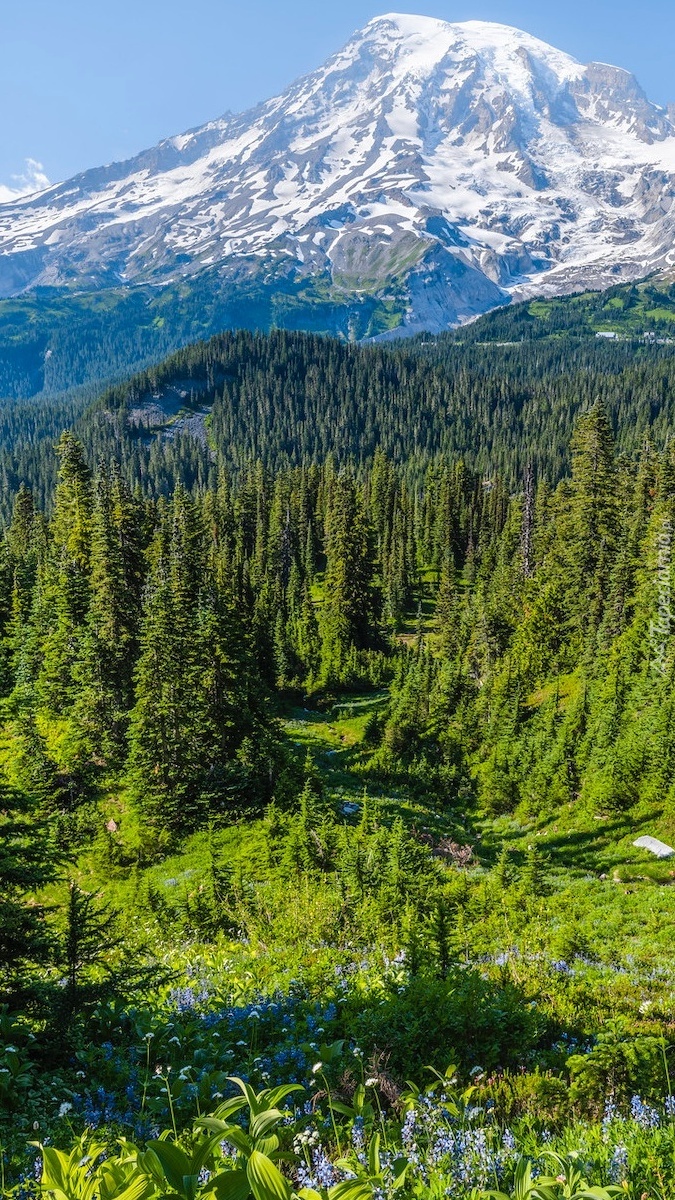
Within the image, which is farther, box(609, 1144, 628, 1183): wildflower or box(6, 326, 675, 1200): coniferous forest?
box(6, 326, 675, 1200): coniferous forest

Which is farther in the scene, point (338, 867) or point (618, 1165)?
point (338, 867)

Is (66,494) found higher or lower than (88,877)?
higher

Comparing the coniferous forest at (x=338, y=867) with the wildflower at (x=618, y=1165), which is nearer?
the wildflower at (x=618, y=1165)

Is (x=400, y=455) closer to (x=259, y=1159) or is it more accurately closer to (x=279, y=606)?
(x=279, y=606)

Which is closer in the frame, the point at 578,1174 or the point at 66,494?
the point at 578,1174

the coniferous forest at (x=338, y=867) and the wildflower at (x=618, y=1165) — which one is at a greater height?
the wildflower at (x=618, y=1165)

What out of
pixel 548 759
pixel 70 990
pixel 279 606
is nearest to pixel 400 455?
pixel 279 606

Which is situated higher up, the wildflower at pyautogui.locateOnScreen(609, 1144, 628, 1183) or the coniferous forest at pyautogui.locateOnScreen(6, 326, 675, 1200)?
the wildflower at pyautogui.locateOnScreen(609, 1144, 628, 1183)

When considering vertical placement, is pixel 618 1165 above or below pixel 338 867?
above
